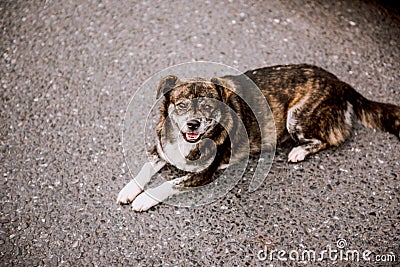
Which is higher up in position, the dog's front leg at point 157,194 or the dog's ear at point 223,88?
the dog's ear at point 223,88

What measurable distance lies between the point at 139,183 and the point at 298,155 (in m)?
1.02

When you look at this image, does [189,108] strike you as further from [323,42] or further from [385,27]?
[385,27]

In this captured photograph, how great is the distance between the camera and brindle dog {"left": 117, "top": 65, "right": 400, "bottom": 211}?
2703 mm

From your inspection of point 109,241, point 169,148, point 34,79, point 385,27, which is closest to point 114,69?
point 34,79

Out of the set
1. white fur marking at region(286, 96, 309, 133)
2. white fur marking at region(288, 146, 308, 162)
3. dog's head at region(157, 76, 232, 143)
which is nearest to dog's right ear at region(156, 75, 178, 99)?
dog's head at region(157, 76, 232, 143)

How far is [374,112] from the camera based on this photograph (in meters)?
3.19

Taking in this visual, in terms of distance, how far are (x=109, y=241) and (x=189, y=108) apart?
0.89 metres

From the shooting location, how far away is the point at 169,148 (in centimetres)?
291

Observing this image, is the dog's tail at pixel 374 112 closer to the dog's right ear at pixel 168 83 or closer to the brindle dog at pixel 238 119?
the brindle dog at pixel 238 119

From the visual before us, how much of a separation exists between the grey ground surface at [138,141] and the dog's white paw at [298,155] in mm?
49

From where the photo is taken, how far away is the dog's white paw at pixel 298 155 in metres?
3.12
